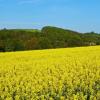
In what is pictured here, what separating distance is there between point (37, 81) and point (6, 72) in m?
3.41

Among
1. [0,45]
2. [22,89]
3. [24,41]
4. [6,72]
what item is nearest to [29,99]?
[22,89]

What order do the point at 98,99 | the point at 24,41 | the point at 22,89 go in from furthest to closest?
the point at 24,41, the point at 22,89, the point at 98,99

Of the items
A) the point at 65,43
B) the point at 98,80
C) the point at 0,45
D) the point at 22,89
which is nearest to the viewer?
the point at 22,89

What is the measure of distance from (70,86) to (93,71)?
8.82 feet

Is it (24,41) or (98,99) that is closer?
Result: (98,99)

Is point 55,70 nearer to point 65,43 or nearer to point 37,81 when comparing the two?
point 37,81

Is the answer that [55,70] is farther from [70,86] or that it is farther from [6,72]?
[70,86]

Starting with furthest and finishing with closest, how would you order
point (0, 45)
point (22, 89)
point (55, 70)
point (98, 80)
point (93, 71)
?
point (0, 45), point (55, 70), point (93, 71), point (98, 80), point (22, 89)

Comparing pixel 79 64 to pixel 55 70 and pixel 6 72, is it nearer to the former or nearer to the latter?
pixel 55 70

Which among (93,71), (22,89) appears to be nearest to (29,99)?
(22,89)

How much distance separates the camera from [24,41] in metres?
35.5

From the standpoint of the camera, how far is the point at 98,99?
8664 millimetres

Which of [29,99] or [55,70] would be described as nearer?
[29,99]

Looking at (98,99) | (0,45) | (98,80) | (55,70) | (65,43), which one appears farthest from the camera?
(65,43)
